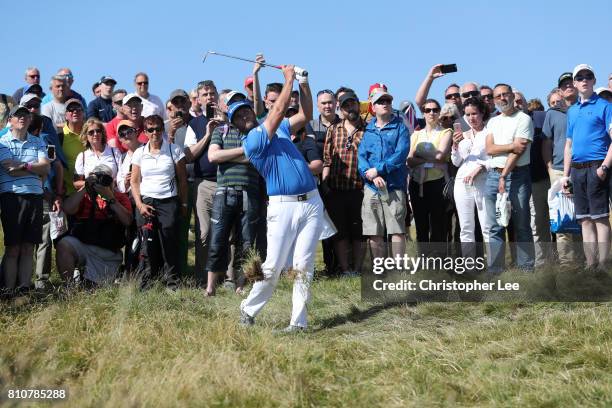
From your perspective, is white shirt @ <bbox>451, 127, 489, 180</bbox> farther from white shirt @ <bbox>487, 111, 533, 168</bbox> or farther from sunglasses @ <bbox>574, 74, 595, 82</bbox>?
sunglasses @ <bbox>574, 74, 595, 82</bbox>

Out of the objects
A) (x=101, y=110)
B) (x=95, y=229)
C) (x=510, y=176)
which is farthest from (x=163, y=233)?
(x=510, y=176)

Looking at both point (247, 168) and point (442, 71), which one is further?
point (442, 71)

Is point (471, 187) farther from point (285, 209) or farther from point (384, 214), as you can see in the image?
point (285, 209)

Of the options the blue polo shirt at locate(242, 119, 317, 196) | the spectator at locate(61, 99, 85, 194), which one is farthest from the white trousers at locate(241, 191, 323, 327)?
the spectator at locate(61, 99, 85, 194)

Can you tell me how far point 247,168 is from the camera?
10125 mm

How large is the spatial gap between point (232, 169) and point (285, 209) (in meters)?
2.04

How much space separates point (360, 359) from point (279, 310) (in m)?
2.19

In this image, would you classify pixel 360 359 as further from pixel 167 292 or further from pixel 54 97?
pixel 54 97

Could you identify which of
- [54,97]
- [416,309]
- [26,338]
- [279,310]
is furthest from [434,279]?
[54,97]

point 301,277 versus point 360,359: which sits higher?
point 301,277

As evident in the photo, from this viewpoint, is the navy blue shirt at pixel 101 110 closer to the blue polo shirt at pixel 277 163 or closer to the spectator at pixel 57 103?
the spectator at pixel 57 103

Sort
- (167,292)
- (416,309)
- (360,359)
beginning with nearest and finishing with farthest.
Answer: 1. (360,359)
2. (416,309)
3. (167,292)

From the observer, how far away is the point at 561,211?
10.6m

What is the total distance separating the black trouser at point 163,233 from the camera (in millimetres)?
10422
